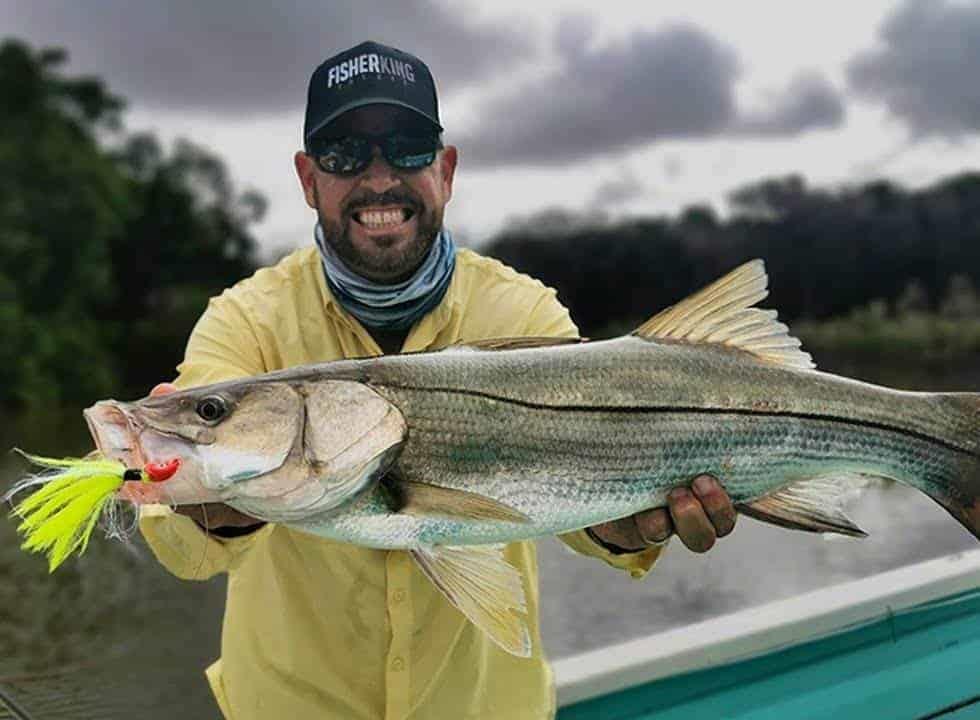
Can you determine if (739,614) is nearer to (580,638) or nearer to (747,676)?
(747,676)

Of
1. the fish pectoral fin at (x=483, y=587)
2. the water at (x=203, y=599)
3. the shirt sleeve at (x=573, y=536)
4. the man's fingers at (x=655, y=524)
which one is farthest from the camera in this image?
the water at (x=203, y=599)

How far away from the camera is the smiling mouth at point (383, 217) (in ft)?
8.37

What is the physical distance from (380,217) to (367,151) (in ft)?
0.50

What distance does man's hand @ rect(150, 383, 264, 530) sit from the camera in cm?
200

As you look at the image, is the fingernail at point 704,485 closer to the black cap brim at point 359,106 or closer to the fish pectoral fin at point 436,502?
the fish pectoral fin at point 436,502

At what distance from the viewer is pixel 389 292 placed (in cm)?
255

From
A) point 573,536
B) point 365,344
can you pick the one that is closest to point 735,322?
point 573,536

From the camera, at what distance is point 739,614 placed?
3.68 metres

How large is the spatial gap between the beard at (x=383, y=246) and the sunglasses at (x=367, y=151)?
7cm

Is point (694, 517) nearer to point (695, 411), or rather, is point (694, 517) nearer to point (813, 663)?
point (695, 411)

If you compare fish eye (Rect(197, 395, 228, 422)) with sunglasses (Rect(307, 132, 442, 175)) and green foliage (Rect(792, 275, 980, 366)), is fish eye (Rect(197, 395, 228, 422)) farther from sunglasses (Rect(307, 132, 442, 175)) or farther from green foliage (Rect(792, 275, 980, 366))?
green foliage (Rect(792, 275, 980, 366))

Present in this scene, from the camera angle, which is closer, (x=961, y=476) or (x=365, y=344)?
(x=961, y=476)

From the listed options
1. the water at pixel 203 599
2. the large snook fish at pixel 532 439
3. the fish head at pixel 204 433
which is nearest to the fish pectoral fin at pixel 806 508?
the large snook fish at pixel 532 439

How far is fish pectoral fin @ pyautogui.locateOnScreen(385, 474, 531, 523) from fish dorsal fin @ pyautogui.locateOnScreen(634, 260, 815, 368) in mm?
530
